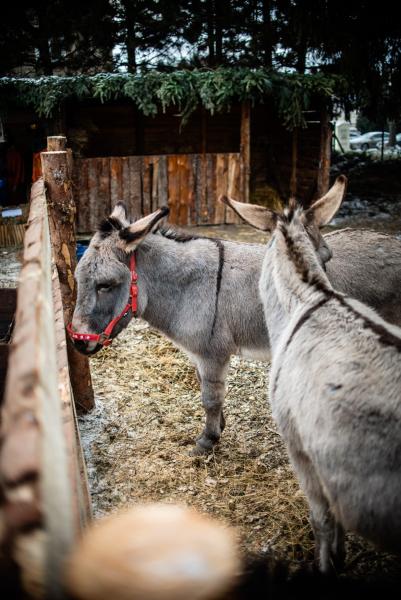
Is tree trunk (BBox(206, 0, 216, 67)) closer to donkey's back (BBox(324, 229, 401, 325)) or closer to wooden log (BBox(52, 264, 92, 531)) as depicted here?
donkey's back (BBox(324, 229, 401, 325))

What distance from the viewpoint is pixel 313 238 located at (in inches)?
114

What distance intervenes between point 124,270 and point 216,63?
13.8m

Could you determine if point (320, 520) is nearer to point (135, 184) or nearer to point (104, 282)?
point (104, 282)

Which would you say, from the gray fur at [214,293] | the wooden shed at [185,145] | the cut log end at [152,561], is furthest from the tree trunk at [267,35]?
the cut log end at [152,561]

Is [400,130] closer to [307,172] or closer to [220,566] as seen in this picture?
[307,172]

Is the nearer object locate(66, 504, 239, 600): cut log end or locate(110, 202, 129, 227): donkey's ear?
locate(66, 504, 239, 600): cut log end

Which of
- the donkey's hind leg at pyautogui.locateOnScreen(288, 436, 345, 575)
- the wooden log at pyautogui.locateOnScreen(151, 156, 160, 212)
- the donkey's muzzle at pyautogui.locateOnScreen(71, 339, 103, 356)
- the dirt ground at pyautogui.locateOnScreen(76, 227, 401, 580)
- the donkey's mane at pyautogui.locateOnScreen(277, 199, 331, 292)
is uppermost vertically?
the wooden log at pyautogui.locateOnScreen(151, 156, 160, 212)

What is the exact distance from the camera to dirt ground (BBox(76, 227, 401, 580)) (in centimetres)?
307

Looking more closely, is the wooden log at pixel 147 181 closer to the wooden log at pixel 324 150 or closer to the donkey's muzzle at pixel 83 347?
the wooden log at pixel 324 150

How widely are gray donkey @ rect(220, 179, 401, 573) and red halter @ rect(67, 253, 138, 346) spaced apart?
3.65 ft

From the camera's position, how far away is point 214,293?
→ 3.64 metres

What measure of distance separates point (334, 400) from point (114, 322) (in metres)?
1.84

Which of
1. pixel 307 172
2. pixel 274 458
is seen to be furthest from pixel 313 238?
pixel 307 172

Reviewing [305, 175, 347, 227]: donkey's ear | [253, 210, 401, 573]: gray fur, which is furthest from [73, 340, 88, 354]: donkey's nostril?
[305, 175, 347, 227]: donkey's ear
